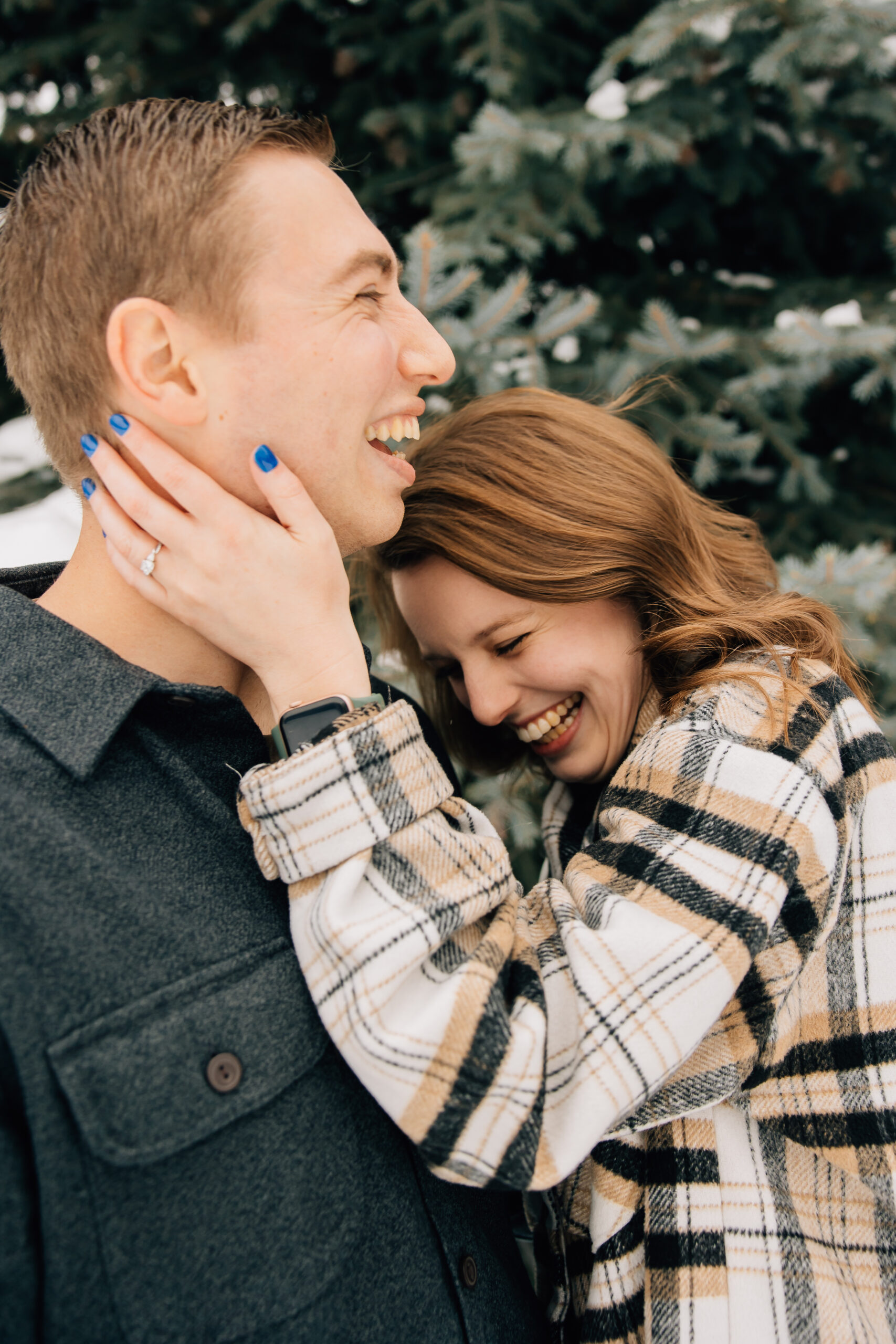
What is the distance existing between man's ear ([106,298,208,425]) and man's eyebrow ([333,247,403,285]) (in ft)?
0.78

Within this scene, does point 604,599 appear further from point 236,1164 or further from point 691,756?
point 236,1164

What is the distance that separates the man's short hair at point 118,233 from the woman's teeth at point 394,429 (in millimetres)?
251

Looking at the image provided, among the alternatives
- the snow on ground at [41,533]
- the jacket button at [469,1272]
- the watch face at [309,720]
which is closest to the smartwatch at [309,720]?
the watch face at [309,720]

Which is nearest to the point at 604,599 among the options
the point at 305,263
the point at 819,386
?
the point at 305,263

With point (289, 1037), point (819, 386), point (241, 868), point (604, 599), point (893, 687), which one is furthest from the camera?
point (819, 386)

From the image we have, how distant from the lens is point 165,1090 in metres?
0.87

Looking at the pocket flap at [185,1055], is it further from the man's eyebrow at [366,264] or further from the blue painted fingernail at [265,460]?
the man's eyebrow at [366,264]

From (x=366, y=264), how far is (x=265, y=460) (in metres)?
0.36

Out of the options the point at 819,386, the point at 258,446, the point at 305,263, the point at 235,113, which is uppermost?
the point at 235,113

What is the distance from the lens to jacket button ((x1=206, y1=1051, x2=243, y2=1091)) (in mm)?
899

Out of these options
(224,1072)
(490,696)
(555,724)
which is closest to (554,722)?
(555,724)

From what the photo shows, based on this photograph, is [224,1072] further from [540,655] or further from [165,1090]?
[540,655]

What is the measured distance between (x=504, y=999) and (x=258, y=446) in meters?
0.83

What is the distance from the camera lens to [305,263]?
1.20 m
